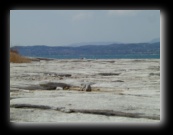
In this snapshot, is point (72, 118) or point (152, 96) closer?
point (72, 118)

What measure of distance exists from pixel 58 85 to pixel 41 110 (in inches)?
164

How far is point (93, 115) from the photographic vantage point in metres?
6.96

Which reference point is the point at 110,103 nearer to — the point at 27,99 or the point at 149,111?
the point at 149,111

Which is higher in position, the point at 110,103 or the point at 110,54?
the point at 110,54

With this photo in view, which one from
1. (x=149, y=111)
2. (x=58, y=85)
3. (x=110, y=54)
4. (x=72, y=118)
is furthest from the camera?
(x=110, y=54)

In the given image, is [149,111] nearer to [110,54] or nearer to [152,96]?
[152,96]

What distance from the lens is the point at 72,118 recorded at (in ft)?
21.9

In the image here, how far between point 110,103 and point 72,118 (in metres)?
1.32

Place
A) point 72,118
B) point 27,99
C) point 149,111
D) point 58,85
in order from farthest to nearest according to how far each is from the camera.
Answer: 1. point 58,85
2. point 27,99
3. point 149,111
4. point 72,118
